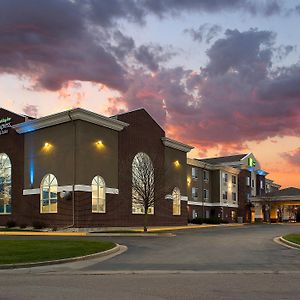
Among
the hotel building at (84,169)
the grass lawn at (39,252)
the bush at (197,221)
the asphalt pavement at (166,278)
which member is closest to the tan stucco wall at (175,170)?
the hotel building at (84,169)

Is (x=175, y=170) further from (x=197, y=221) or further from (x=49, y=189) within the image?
(x=49, y=189)

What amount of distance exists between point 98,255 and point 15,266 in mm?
4616

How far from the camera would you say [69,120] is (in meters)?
42.8

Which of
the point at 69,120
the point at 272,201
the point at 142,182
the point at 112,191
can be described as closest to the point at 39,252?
the point at 69,120

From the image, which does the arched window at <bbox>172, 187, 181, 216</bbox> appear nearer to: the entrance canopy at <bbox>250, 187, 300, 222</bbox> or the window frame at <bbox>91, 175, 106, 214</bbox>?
the window frame at <bbox>91, 175, 106, 214</bbox>

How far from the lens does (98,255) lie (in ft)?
66.4

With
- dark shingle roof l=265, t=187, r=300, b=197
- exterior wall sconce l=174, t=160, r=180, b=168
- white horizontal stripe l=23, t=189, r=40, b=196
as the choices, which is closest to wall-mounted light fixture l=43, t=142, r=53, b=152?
white horizontal stripe l=23, t=189, r=40, b=196

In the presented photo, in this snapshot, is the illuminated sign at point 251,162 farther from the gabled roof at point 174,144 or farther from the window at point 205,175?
the gabled roof at point 174,144

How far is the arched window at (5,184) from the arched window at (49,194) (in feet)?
19.1

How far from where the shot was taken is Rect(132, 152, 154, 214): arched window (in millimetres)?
44494

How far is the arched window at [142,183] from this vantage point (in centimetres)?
4449

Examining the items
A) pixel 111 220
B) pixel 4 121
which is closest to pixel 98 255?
pixel 111 220

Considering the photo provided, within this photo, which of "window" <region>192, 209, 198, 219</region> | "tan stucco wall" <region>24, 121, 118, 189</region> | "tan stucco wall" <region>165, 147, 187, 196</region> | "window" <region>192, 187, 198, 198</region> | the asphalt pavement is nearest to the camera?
the asphalt pavement

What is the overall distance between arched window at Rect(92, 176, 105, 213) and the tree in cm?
357
